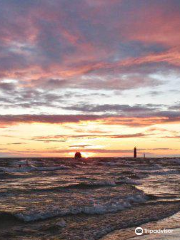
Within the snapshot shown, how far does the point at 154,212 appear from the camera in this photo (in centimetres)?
1380

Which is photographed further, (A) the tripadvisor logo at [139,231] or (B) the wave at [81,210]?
(B) the wave at [81,210]

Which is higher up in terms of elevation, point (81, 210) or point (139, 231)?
point (81, 210)

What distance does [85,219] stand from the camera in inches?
494

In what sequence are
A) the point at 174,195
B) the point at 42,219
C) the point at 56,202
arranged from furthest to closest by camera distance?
the point at 174,195
the point at 56,202
the point at 42,219

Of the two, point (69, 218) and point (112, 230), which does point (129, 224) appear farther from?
point (69, 218)

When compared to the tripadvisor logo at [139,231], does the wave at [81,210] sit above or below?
above

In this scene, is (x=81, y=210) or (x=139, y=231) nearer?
(x=139, y=231)

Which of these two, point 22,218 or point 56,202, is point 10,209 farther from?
point 56,202

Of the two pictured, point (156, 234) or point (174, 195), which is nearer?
point (156, 234)

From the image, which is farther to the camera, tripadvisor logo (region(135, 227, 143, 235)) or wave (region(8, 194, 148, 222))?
wave (region(8, 194, 148, 222))

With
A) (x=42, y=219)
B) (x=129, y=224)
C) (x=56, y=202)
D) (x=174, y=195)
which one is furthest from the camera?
(x=174, y=195)

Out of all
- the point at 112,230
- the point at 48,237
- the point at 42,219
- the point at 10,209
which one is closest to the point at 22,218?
the point at 42,219

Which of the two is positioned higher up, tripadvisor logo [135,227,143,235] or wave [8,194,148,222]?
wave [8,194,148,222]

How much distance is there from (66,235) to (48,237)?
24.5 inches
